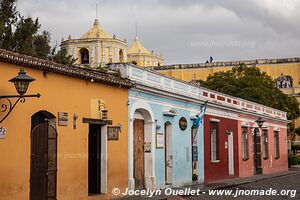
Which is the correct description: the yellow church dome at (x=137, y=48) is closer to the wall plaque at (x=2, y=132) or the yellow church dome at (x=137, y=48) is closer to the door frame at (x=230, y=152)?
the door frame at (x=230, y=152)

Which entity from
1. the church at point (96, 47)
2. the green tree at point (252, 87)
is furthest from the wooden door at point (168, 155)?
the church at point (96, 47)

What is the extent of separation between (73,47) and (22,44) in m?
17.4

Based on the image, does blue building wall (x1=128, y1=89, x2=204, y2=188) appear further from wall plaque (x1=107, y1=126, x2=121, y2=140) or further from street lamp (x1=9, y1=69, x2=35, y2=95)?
street lamp (x1=9, y1=69, x2=35, y2=95)

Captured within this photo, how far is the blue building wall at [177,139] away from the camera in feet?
57.6

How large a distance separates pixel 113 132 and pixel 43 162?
325cm

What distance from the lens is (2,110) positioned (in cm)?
1104

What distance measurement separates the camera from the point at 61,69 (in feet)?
41.5

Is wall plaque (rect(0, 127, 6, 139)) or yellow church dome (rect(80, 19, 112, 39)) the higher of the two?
yellow church dome (rect(80, 19, 112, 39))

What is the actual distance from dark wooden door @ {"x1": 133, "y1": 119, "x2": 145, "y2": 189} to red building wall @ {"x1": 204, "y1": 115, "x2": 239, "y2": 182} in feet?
17.5

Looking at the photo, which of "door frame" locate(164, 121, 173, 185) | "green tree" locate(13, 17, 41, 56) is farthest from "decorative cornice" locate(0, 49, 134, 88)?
"green tree" locate(13, 17, 41, 56)

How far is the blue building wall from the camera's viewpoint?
17562 millimetres

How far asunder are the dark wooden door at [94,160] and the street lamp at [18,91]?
368 centimetres

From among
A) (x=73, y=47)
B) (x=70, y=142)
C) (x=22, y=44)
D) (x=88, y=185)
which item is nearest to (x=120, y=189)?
(x=88, y=185)

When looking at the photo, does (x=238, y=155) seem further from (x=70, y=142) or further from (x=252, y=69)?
(x=252, y=69)
